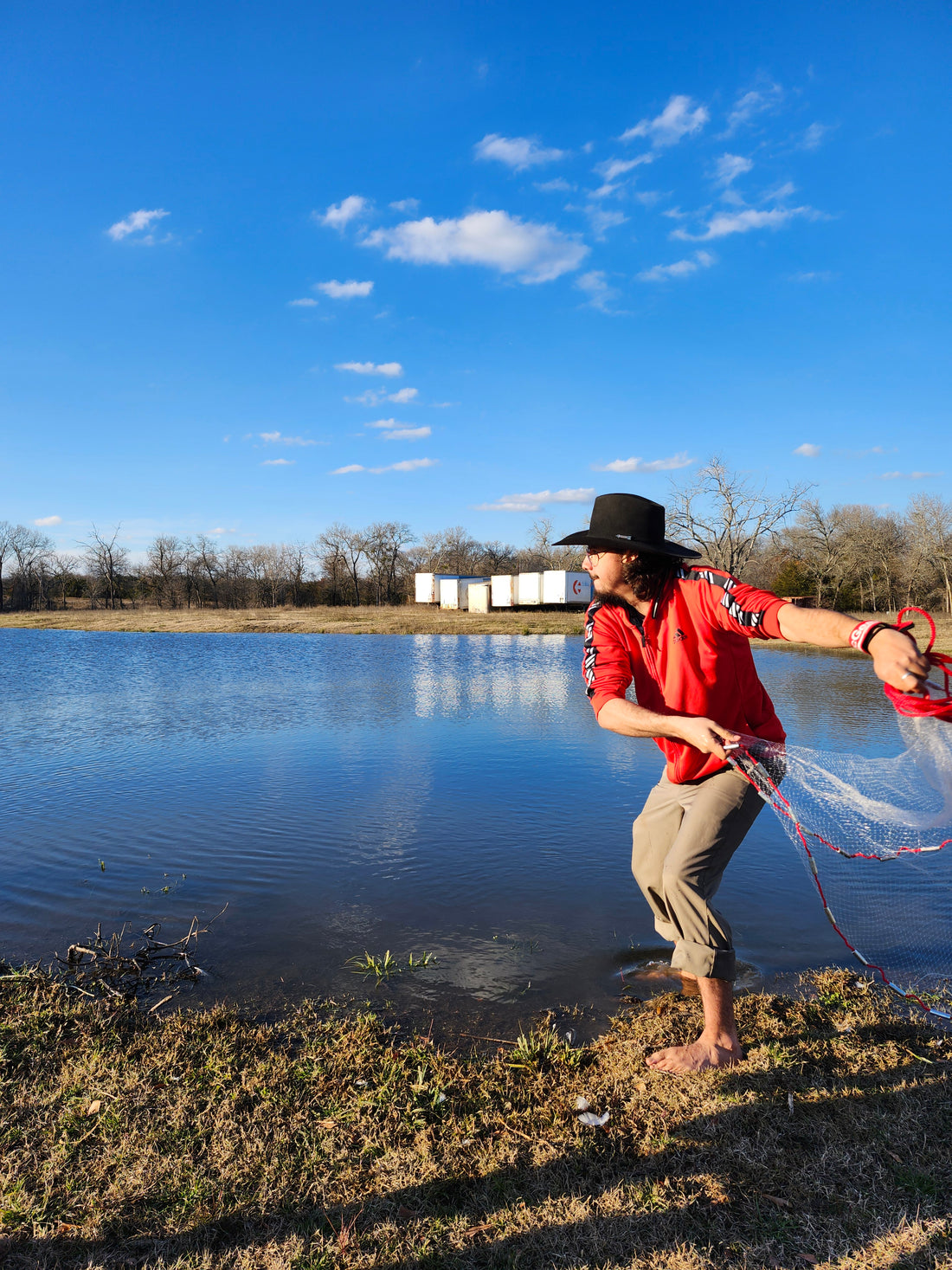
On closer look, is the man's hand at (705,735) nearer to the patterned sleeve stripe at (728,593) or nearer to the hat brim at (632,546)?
the patterned sleeve stripe at (728,593)

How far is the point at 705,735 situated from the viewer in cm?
311

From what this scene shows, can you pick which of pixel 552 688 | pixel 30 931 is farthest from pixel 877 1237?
pixel 552 688

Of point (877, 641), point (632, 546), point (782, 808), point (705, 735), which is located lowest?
point (782, 808)

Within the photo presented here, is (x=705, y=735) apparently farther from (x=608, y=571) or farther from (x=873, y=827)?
(x=873, y=827)

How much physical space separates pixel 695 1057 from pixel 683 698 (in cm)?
166

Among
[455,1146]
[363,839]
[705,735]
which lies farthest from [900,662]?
[363,839]

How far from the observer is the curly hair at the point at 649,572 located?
359cm

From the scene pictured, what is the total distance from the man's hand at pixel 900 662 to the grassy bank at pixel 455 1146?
181 centimetres

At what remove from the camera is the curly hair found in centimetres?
359

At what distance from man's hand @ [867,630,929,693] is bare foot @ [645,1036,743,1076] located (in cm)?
200

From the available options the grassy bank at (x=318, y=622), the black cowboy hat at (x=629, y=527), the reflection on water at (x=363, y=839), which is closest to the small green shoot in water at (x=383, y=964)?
the reflection on water at (x=363, y=839)

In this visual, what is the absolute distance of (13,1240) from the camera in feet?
7.98

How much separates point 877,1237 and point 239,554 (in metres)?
84.7

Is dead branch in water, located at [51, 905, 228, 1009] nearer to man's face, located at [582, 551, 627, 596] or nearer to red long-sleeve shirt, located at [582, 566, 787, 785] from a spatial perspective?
red long-sleeve shirt, located at [582, 566, 787, 785]
